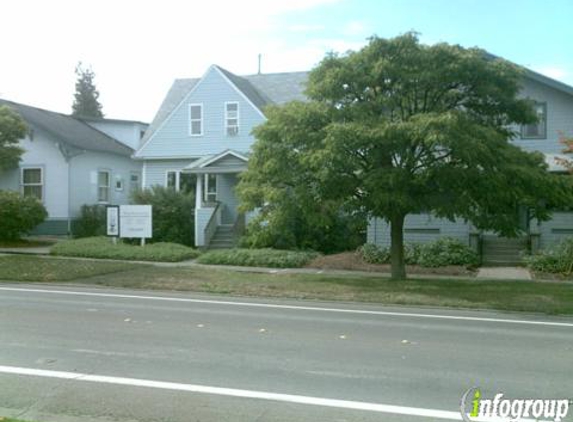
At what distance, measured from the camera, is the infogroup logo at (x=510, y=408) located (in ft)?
19.1

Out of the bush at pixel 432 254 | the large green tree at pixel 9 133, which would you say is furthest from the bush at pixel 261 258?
the large green tree at pixel 9 133

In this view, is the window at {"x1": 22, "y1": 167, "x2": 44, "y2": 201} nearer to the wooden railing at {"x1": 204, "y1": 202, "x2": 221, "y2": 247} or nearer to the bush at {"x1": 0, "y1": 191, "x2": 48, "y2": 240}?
the bush at {"x1": 0, "y1": 191, "x2": 48, "y2": 240}

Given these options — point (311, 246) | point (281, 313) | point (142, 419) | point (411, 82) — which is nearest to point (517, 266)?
point (311, 246)

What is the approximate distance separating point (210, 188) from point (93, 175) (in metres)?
6.08

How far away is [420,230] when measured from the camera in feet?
78.9

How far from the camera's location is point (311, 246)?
940 inches

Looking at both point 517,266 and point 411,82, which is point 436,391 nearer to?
point 411,82

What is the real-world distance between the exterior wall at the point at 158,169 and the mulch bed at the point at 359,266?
464 inches

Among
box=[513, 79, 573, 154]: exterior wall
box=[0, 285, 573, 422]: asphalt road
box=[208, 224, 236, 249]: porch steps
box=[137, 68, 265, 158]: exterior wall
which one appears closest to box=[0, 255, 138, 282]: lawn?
box=[0, 285, 573, 422]: asphalt road

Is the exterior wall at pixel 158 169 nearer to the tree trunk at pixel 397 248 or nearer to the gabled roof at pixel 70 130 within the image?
the gabled roof at pixel 70 130

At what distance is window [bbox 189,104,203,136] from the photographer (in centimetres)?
3012

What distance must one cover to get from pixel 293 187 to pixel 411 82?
3.59 m

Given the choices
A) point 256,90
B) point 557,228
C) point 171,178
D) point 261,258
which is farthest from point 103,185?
point 557,228

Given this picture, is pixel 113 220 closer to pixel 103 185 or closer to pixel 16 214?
pixel 16 214
